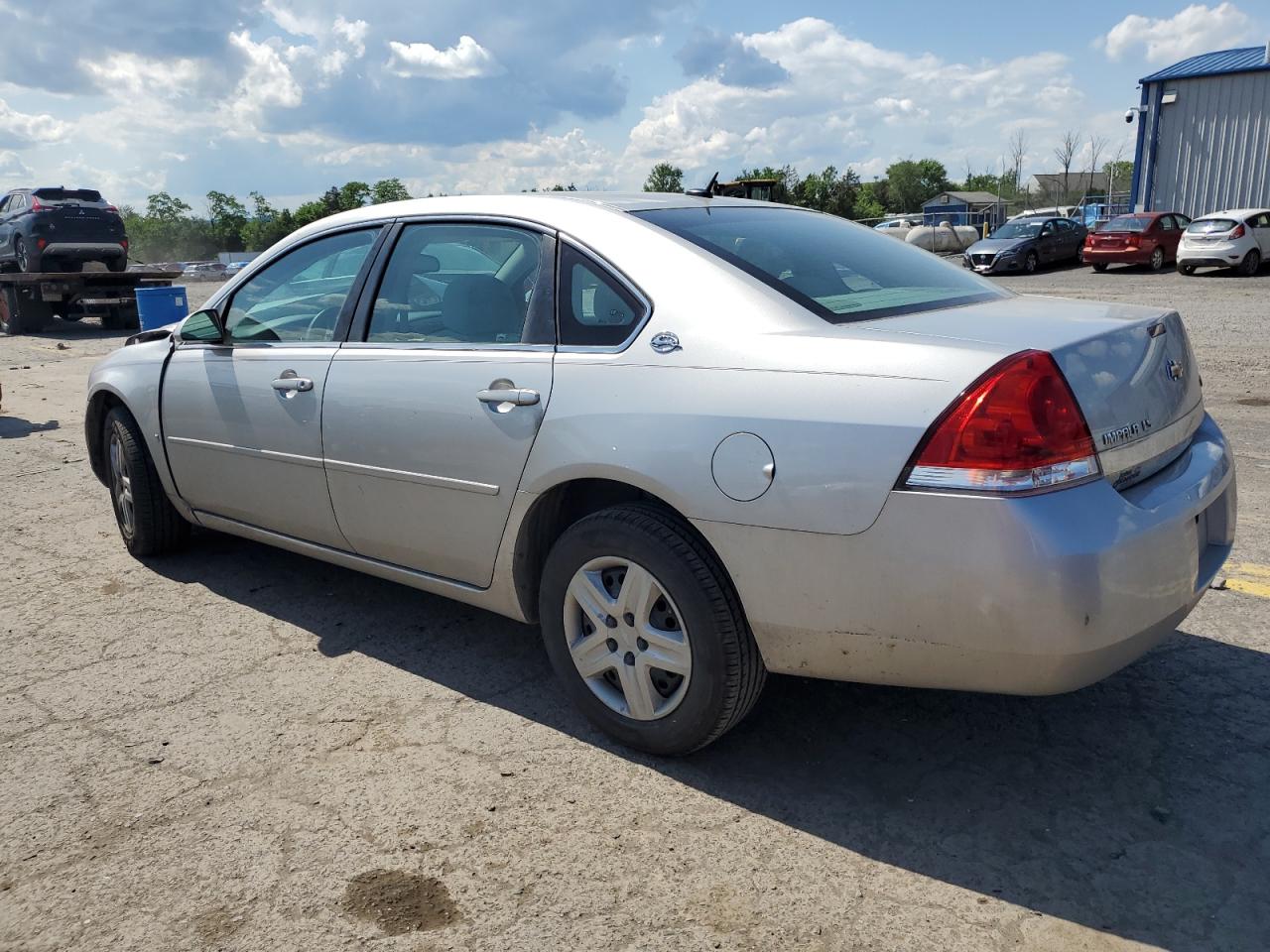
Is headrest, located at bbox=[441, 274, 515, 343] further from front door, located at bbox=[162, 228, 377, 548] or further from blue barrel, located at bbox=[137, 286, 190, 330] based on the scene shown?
blue barrel, located at bbox=[137, 286, 190, 330]

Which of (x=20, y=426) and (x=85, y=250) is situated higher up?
(x=85, y=250)

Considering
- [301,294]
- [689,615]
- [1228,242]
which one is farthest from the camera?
[1228,242]

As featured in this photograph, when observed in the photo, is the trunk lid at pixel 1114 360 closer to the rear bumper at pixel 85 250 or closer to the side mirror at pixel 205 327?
the side mirror at pixel 205 327

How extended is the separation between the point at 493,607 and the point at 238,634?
1.31m

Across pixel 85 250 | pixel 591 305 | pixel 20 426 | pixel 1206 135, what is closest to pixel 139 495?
pixel 591 305

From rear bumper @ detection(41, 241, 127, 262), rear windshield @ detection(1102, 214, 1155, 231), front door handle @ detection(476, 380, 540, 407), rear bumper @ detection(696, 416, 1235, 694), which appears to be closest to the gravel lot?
rear bumper @ detection(696, 416, 1235, 694)

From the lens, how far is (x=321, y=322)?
13.1ft

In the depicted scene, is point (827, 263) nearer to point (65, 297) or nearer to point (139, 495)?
point (139, 495)

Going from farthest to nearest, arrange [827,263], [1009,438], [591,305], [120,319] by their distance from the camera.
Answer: [120,319], [827,263], [591,305], [1009,438]

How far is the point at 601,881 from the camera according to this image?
2.53 metres

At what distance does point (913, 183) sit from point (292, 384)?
125682 mm

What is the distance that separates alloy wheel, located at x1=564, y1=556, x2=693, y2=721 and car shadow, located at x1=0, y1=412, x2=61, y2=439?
743 cm

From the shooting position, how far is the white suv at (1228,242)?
2333 centimetres

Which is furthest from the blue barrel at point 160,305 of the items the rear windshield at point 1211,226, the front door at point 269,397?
the rear windshield at point 1211,226
